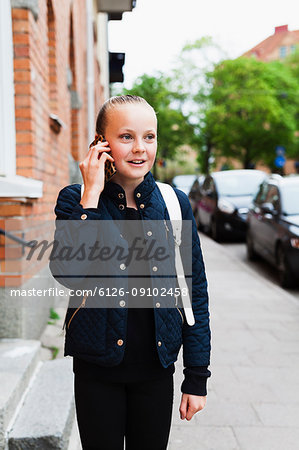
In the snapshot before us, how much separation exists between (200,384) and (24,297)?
2.22 metres

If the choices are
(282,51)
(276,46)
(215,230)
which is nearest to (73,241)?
(215,230)

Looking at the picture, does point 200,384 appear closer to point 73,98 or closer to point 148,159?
point 148,159

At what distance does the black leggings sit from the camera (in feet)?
6.19

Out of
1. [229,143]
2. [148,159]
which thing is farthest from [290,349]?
→ [229,143]

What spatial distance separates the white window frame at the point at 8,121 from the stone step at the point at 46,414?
1305 millimetres

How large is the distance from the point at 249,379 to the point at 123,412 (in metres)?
2.55

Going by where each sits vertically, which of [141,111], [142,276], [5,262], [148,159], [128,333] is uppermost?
[141,111]

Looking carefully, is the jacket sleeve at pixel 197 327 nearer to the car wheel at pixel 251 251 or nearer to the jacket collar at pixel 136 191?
the jacket collar at pixel 136 191

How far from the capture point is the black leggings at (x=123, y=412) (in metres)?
1.89

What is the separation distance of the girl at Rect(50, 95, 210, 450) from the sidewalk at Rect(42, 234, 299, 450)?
138cm

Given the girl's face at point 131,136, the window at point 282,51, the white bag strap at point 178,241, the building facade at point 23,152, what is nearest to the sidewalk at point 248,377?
the building facade at point 23,152

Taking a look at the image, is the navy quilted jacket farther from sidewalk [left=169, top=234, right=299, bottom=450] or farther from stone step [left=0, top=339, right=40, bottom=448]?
sidewalk [left=169, top=234, right=299, bottom=450]

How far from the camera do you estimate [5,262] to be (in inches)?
154

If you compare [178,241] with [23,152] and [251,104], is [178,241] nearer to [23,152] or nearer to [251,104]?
[23,152]
